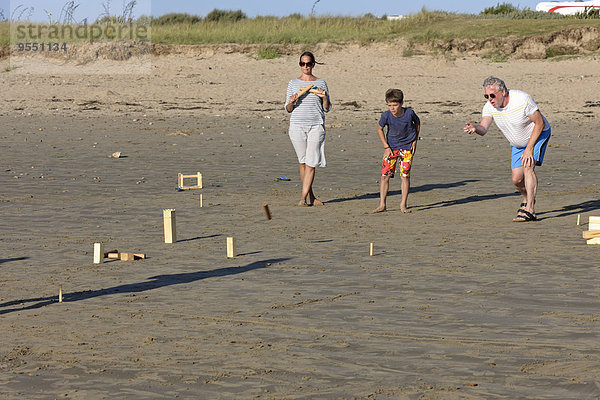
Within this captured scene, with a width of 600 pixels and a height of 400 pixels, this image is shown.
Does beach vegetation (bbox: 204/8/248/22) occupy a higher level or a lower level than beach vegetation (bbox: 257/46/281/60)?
higher

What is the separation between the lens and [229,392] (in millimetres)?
5012

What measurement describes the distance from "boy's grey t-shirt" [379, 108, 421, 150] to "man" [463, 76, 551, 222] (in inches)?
40.6

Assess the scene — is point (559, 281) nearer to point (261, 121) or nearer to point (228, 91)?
point (261, 121)

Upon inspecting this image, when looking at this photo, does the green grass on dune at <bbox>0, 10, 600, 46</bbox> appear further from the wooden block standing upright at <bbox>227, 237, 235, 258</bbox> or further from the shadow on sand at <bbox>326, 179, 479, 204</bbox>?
the wooden block standing upright at <bbox>227, 237, 235, 258</bbox>

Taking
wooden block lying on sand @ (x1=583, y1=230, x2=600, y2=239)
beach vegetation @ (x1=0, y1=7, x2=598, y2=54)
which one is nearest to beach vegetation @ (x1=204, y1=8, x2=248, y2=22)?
beach vegetation @ (x1=0, y1=7, x2=598, y2=54)

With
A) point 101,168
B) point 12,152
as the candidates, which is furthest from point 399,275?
point 12,152

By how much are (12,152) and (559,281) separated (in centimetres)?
1141

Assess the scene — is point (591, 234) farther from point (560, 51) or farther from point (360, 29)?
point (360, 29)

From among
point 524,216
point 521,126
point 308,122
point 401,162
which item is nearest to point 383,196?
point 401,162

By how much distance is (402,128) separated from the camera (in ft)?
36.7

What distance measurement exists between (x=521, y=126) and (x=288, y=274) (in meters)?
3.68

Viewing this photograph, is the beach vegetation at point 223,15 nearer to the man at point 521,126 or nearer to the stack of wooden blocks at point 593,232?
the man at point 521,126

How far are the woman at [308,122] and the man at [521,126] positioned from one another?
1951mm

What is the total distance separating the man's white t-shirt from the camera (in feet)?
33.5
